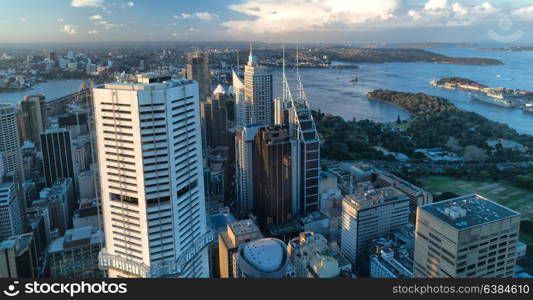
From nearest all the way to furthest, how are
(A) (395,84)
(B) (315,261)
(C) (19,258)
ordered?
(C) (19,258) → (B) (315,261) → (A) (395,84)

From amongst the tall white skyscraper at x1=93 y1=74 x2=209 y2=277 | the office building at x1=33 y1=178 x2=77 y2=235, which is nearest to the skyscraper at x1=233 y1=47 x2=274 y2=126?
the office building at x1=33 y1=178 x2=77 y2=235

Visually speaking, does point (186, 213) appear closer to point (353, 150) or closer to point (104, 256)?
point (104, 256)

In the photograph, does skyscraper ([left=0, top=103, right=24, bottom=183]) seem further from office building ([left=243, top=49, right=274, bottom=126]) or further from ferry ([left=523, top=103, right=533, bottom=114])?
ferry ([left=523, top=103, right=533, bottom=114])

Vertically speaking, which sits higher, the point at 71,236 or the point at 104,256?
the point at 104,256

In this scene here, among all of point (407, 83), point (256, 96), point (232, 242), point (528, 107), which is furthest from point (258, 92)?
point (407, 83)

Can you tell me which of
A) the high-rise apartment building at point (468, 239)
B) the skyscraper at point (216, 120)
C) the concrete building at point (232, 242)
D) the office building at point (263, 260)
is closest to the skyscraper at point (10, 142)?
the skyscraper at point (216, 120)

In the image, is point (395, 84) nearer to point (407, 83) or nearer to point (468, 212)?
point (407, 83)

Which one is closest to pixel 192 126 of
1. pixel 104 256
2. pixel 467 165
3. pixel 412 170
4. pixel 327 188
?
pixel 104 256

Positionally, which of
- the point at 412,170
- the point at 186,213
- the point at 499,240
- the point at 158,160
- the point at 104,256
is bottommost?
the point at 412,170
